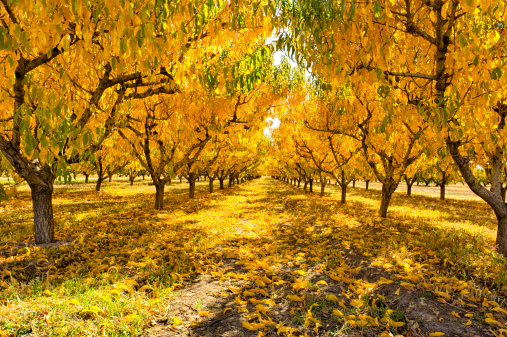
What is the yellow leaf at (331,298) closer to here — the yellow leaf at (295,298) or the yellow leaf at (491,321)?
the yellow leaf at (295,298)

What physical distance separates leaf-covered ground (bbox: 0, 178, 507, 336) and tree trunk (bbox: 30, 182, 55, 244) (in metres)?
0.37

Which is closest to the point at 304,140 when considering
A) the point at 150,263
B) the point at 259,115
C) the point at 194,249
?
the point at 259,115

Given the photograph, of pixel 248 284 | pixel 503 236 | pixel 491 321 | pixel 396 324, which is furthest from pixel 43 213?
pixel 503 236

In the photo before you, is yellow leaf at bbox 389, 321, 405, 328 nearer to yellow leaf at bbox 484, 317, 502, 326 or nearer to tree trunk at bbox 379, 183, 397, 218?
yellow leaf at bbox 484, 317, 502, 326

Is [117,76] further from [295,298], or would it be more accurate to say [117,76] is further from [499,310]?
[499,310]

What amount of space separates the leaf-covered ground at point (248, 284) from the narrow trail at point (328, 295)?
0.7 inches

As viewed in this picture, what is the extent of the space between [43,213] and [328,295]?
248 inches

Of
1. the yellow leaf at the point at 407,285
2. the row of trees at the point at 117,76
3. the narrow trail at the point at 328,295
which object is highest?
the row of trees at the point at 117,76

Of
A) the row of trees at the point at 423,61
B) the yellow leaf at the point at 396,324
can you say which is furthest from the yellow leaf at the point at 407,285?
the row of trees at the point at 423,61

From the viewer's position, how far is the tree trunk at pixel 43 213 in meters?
5.70

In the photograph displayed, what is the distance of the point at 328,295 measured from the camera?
12.7 feet

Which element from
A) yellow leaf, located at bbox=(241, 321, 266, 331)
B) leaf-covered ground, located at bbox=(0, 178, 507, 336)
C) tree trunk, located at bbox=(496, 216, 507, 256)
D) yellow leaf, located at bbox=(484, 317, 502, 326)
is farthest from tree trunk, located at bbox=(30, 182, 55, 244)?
tree trunk, located at bbox=(496, 216, 507, 256)

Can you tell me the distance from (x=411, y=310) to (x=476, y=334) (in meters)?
0.68

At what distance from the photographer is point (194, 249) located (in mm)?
6133
